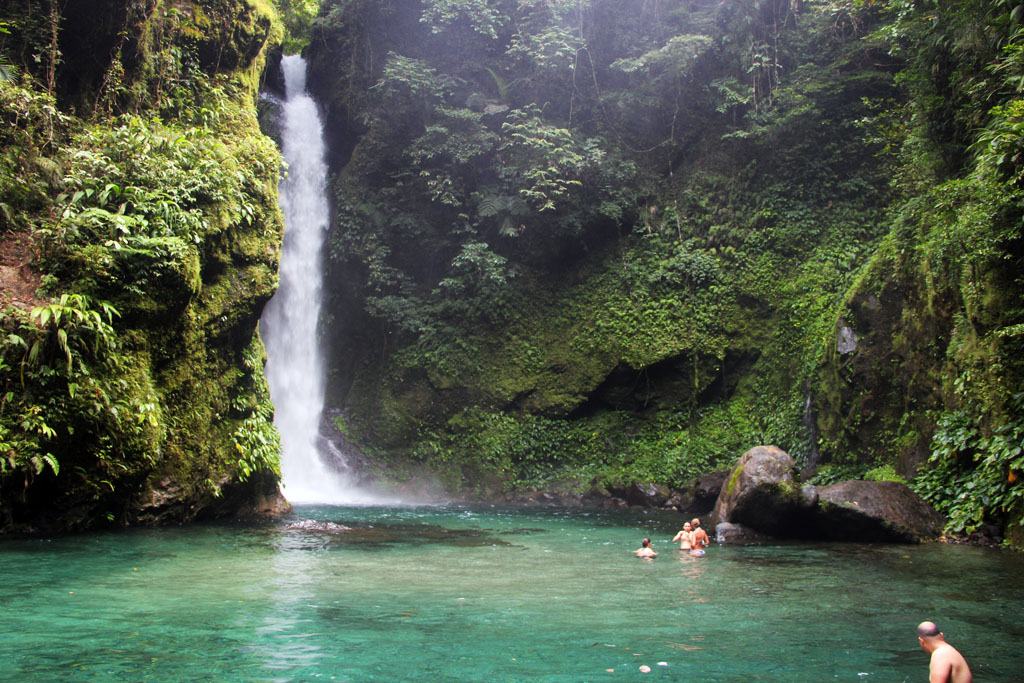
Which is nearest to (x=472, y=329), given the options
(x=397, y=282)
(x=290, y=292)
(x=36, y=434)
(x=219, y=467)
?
(x=397, y=282)

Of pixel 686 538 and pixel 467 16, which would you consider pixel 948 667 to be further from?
pixel 467 16

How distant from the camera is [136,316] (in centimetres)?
1044

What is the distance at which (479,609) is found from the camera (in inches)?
257

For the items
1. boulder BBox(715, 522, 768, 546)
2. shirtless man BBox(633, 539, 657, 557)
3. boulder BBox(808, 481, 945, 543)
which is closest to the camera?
shirtless man BBox(633, 539, 657, 557)

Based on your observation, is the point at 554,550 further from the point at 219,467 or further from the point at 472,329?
the point at 472,329

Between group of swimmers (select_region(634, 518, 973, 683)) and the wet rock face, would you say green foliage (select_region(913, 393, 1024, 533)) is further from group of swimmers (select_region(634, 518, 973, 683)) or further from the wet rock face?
group of swimmers (select_region(634, 518, 973, 683))

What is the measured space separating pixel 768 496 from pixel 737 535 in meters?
0.83

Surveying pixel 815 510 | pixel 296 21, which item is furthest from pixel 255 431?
pixel 296 21

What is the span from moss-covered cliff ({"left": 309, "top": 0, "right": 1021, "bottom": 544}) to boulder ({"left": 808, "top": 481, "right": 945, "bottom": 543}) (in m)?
4.19

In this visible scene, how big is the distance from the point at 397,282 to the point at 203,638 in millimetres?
16620

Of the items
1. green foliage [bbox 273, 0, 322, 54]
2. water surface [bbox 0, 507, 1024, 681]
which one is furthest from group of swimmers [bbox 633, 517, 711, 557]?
green foliage [bbox 273, 0, 322, 54]

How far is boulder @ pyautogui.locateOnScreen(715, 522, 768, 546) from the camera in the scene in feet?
37.7

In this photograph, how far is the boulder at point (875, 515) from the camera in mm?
10750

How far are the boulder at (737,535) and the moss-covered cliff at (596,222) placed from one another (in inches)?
185
